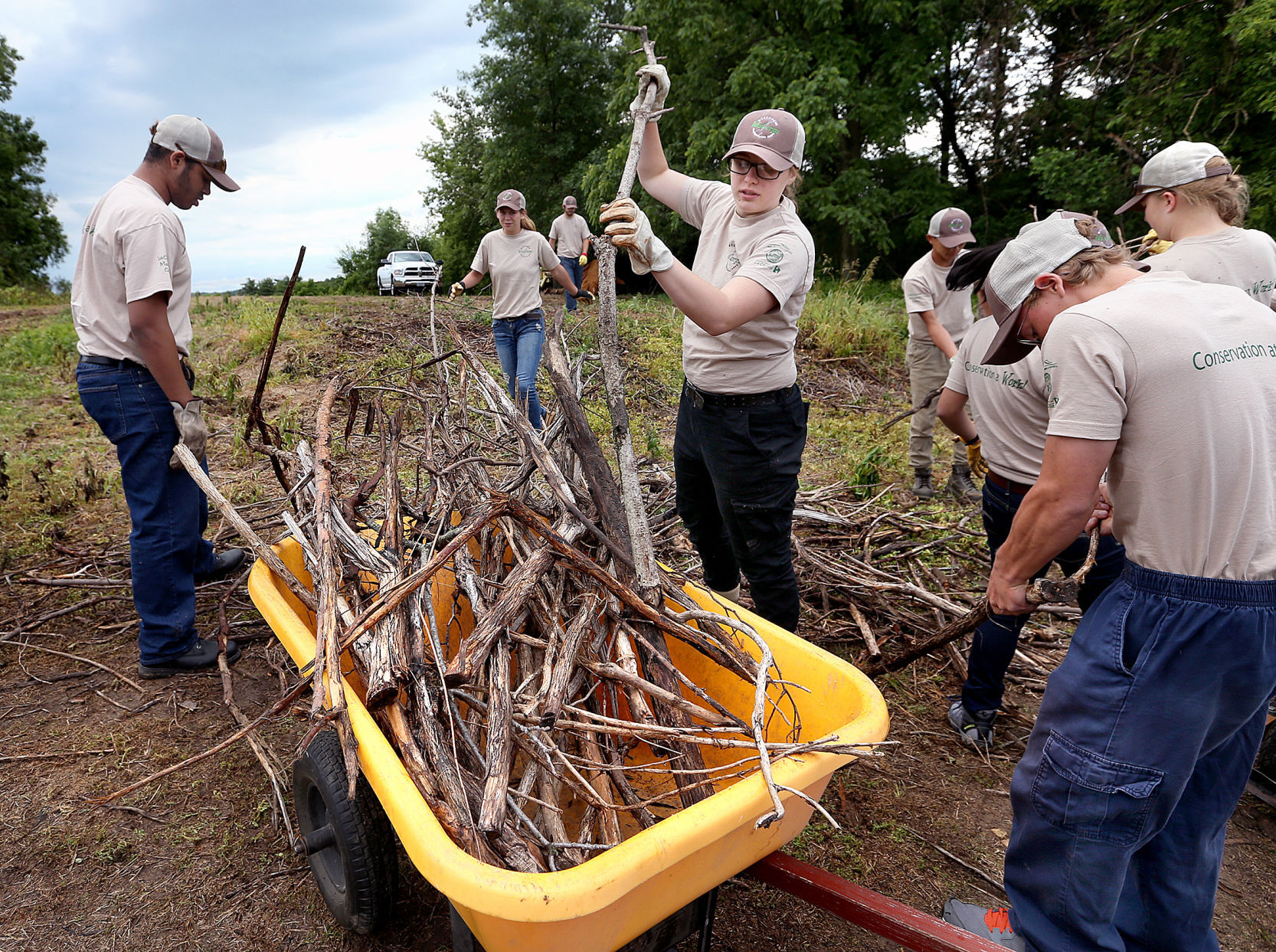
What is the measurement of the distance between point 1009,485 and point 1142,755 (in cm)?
132

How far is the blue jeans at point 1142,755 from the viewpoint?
56.4 inches

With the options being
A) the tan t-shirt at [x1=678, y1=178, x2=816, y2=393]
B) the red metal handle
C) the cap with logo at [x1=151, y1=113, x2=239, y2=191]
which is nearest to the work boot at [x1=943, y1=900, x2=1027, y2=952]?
the red metal handle

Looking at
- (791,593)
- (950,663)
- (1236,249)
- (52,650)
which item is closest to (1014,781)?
(791,593)

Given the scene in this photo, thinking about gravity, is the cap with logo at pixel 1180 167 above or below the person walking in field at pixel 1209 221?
above

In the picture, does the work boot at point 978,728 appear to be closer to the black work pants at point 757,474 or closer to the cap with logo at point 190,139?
the black work pants at point 757,474

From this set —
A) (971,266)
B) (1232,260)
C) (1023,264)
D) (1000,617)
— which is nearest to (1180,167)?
(1232,260)

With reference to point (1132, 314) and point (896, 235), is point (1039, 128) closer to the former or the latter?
point (896, 235)

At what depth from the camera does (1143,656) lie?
146cm

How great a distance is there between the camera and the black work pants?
7.98 feet

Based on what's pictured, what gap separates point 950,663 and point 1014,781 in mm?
1844

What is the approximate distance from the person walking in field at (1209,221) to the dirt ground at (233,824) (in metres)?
1.75

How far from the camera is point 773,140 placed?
2201mm

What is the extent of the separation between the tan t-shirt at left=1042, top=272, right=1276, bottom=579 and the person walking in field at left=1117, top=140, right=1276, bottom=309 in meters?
1.81

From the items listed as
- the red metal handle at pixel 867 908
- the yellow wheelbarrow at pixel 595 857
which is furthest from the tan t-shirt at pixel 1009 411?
the red metal handle at pixel 867 908
